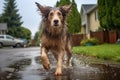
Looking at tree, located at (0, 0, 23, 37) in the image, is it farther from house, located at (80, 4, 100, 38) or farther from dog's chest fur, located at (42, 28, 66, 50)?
dog's chest fur, located at (42, 28, 66, 50)

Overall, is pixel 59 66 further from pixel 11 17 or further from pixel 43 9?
pixel 11 17

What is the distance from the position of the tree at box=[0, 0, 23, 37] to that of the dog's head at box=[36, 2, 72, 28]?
2990 inches

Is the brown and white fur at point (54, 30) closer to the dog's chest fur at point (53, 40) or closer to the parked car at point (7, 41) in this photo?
the dog's chest fur at point (53, 40)

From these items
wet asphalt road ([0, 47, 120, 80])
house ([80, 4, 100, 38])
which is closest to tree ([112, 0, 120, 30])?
wet asphalt road ([0, 47, 120, 80])

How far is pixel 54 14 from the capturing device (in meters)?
10.8

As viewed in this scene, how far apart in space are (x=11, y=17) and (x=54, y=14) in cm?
7987

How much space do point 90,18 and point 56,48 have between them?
56.3 meters

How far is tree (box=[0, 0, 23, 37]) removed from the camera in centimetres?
8825

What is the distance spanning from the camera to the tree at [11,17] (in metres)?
88.2

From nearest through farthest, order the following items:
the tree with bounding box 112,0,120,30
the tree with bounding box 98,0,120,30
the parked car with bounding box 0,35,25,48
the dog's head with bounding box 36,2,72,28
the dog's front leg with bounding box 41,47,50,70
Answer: the dog's front leg with bounding box 41,47,50,70 < the dog's head with bounding box 36,2,72,28 < the tree with bounding box 112,0,120,30 < the tree with bounding box 98,0,120,30 < the parked car with bounding box 0,35,25,48

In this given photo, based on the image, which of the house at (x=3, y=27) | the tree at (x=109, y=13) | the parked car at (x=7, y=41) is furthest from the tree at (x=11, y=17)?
the tree at (x=109, y=13)

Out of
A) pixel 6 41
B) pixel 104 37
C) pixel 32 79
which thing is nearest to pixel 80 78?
pixel 32 79

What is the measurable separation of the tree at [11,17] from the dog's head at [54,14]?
75.9 meters

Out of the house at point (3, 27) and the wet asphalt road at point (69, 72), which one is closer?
the wet asphalt road at point (69, 72)
